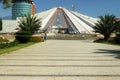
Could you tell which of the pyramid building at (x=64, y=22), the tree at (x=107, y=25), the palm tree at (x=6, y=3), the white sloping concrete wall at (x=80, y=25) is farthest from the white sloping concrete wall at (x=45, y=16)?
the palm tree at (x=6, y=3)

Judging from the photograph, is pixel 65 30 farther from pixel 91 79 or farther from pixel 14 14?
pixel 91 79

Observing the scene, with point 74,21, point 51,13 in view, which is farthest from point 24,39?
point 51,13

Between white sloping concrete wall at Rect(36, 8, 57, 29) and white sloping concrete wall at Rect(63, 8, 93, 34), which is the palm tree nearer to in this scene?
white sloping concrete wall at Rect(63, 8, 93, 34)

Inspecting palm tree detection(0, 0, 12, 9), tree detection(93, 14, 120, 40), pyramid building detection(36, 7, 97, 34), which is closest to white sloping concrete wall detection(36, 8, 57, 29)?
pyramid building detection(36, 7, 97, 34)

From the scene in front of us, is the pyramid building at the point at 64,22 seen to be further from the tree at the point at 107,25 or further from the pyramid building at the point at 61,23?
the tree at the point at 107,25

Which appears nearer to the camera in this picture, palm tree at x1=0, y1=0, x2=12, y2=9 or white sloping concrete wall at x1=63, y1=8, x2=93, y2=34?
palm tree at x1=0, y1=0, x2=12, y2=9

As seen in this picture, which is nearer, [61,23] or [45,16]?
[61,23]

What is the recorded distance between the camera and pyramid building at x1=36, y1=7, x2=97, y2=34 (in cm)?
7269

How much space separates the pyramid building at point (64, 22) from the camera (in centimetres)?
7269

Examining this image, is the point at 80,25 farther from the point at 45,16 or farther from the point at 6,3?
the point at 6,3

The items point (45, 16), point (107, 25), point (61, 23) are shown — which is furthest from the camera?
point (45, 16)

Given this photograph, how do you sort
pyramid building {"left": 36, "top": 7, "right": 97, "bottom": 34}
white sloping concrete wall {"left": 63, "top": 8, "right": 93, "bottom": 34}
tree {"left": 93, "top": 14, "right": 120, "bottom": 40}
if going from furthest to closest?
pyramid building {"left": 36, "top": 7, "right": 97, "bottom": 34}
white sloping concrete wall {"left": 63, "top": 8, "right": 93, "bottom": 34}
tree {"left": 93, "top": 14, "right": 120, "bottom": 40}

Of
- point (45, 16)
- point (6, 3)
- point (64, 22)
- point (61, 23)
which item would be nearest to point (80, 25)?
point (64, 22)

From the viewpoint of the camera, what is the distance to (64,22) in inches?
3159
